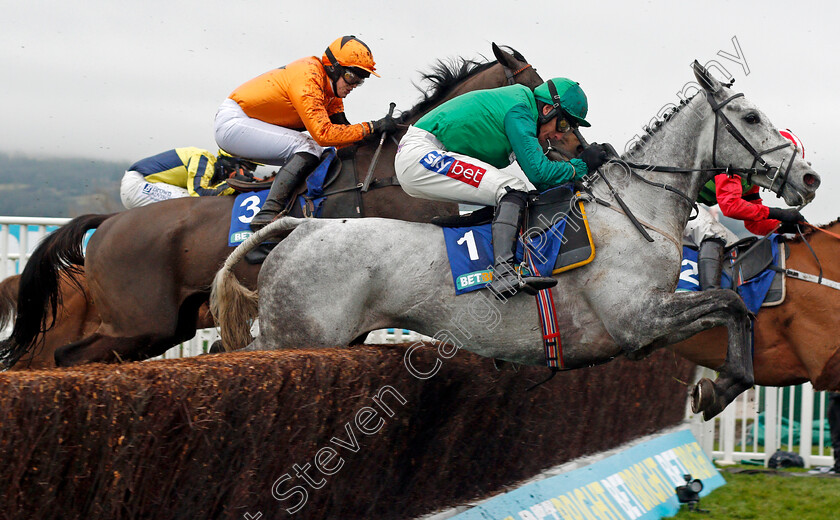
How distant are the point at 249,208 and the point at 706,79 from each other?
2483 mm

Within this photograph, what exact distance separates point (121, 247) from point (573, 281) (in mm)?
2657

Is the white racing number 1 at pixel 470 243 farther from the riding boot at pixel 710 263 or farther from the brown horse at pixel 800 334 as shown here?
the brown horse at pixel 800 334

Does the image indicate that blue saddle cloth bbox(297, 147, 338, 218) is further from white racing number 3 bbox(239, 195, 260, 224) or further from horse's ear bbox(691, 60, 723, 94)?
horse's ear bbox(691, 60, 723, 94)

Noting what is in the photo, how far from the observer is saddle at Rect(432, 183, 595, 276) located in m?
3.66

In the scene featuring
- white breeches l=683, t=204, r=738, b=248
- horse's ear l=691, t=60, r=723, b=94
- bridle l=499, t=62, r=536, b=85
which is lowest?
white breeches l=683, t=204, r=738, b=248

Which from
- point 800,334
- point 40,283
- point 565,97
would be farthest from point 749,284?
point 40,283

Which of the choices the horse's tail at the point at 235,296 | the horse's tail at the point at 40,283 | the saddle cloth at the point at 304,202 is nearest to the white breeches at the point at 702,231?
the saddle cloth at the point at 304,202

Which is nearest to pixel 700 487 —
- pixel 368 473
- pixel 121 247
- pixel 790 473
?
pixel 790 473

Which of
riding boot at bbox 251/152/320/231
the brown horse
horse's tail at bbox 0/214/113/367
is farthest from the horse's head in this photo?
horse's tail at bbox 0/214/113/367

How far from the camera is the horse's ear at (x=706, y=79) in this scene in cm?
392

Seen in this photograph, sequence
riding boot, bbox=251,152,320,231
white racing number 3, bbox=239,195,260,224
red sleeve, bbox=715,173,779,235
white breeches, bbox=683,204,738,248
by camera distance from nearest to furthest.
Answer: red sleeve, bbox=715,173,779,235
riding boot, bbox=251,152,320,231
white racing number 3, bbox=239,195,260,224
white breeches, bbox=683,204,738,248

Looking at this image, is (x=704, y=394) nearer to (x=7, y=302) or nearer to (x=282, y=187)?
(x=282, y=187)

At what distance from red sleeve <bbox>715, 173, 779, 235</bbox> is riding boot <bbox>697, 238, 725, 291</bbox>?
0.71ft

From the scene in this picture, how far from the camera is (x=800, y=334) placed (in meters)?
4.59
